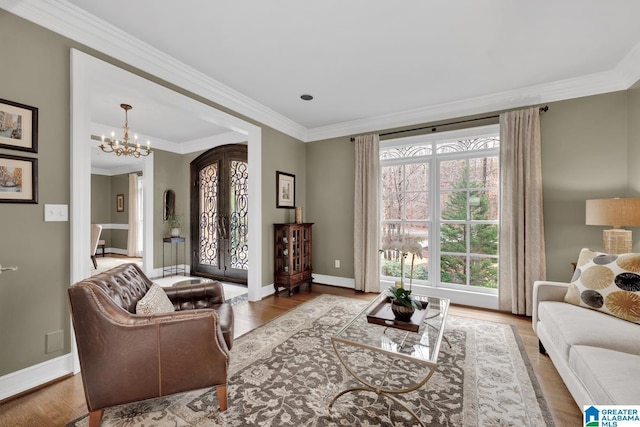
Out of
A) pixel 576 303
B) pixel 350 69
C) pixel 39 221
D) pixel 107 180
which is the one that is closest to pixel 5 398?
pixel 39 221

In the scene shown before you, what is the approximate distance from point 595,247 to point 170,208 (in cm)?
678

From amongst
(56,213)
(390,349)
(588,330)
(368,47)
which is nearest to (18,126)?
(56,213)

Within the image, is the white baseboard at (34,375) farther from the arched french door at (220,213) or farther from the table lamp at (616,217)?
the table lamp at (616,217)

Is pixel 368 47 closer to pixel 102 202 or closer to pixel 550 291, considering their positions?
pixel 550 291

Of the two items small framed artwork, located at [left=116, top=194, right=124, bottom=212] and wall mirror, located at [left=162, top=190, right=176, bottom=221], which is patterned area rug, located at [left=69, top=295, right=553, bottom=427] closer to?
wall mirror, located at [left=162, top=190, right=176, bottom=221]

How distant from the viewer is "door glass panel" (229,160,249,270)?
194 inches

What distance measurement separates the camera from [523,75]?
2979 millimetres

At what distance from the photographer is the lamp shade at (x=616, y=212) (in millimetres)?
2350

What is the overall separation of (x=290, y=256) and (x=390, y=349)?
2659mm

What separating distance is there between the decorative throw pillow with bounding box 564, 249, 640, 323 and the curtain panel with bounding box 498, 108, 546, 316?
971 millimetres

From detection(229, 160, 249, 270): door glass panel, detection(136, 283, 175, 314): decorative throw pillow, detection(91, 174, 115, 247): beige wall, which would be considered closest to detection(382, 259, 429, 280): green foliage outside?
detection(229, 160, 249, 270): door glass panel

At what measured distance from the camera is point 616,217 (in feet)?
7.93

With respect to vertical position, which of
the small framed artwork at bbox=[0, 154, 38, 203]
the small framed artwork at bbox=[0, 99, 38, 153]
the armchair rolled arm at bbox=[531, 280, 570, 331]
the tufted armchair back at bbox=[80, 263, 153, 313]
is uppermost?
the small framed artwork at bbox=[0, 99, 38, 153]

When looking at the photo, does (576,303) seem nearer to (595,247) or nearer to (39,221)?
(595,247)
